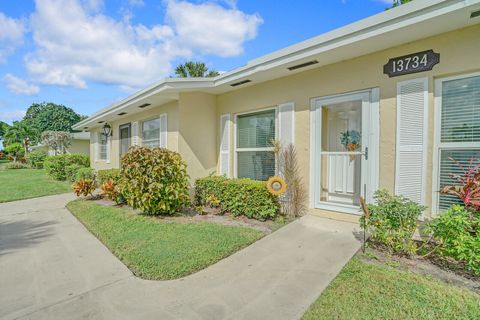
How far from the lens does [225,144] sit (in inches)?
271

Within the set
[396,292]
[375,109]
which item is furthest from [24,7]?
[396,292]

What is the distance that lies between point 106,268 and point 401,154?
4669 millimetres

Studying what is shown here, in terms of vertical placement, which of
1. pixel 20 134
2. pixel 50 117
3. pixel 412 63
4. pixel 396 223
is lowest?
pixel 396 223

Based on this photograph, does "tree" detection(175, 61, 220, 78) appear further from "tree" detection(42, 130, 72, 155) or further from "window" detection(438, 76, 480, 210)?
"window" detection(438, 76, 480, 210)

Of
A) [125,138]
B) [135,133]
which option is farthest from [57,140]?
[135,133]

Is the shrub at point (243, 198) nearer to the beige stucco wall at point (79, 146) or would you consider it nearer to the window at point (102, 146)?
the window at point (102, 146)

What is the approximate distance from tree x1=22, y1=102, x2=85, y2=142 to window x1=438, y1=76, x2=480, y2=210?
5135cm

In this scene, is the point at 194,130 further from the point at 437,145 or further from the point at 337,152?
the point at 437,145

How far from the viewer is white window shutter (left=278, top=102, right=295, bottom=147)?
210 inches

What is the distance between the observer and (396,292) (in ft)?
8.23

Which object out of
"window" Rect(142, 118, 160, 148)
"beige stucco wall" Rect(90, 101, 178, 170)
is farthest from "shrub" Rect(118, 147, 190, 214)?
"window" Rect(142, 118, 160, 148)

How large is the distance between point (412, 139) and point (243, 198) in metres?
3.21

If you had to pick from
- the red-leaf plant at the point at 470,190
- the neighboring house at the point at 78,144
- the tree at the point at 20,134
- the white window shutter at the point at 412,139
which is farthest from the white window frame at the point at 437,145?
the tree at the point at 20,134

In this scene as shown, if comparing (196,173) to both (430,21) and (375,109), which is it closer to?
(375,109)
